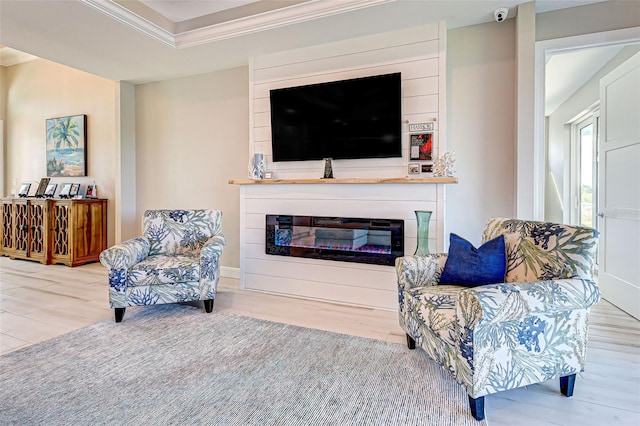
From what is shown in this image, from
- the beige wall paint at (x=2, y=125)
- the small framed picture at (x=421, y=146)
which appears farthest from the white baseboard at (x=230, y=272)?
the beige wall paint at (x=2, y=125)

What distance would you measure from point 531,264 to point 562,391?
66 centimetres

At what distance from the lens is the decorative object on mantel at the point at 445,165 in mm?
2961

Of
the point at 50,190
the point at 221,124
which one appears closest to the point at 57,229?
the point at 50,190

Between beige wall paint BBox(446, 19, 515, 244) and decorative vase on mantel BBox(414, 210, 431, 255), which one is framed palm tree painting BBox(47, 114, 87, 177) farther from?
beige wall paint BBox(446, 19, 515, 244)

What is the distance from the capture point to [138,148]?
489 cm

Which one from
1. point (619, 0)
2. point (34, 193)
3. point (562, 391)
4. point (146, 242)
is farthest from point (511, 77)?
point (34, 193)

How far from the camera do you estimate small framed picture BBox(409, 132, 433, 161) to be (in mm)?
3104

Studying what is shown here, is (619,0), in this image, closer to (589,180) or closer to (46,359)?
(589,180)

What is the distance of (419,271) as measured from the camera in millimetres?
2250

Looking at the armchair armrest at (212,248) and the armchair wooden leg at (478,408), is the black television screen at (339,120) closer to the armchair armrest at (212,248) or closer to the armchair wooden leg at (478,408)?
the armchair armrest at (212,248)

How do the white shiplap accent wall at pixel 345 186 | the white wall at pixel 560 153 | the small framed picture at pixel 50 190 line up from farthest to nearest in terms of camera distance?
1. the small framed picture at pixel 50 190
2. the white wall at pixel 560 153
3. the white shiplap accent wall at pixel 345 186

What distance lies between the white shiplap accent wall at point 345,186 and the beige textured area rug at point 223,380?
875 millimetres

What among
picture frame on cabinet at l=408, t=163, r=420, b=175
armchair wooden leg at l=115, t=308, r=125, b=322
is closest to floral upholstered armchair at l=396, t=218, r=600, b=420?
picture frame on cabinet at l=408, t=163, r=420, b=175

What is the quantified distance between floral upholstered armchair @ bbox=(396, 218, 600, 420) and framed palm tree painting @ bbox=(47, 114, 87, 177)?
17.9ft
